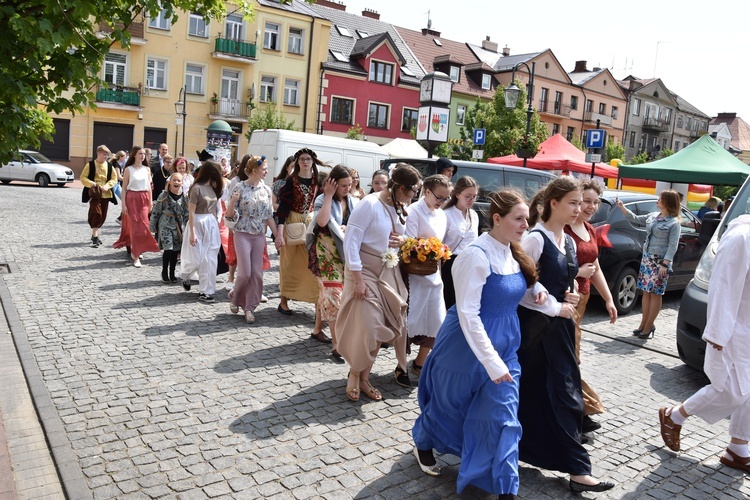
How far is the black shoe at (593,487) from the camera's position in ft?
12.9

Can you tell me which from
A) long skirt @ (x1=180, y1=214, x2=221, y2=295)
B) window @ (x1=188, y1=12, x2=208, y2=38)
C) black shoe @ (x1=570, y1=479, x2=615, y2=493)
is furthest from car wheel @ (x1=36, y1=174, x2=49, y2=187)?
black shoe @ (x1=570, y1=479, x2=615, y2=493)

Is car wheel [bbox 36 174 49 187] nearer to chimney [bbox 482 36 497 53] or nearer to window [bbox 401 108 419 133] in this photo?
window [bbox 401 108 419 133]

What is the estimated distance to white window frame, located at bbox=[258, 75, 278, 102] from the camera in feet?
129

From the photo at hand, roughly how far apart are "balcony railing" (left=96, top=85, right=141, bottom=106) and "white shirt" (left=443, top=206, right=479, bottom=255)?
32259 mm

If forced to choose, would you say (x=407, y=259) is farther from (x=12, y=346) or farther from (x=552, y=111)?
(x=552, y=111)

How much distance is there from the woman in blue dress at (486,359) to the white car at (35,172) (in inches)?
1103

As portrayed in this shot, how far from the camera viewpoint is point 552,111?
5519cm

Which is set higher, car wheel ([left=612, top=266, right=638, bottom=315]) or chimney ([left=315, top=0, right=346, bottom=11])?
chimney ([left=315, top=0, right=346, bottom=11])

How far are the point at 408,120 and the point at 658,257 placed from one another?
37.9 meters

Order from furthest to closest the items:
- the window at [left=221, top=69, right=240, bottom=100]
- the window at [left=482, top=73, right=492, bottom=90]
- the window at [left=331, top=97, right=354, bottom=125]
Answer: the window at [left=482, top=73, right=492, bottom=90] < the window at [left=331, top=97, right=354, bottom=125] < the window at [left=221, top=69, right=240, bottom=100]

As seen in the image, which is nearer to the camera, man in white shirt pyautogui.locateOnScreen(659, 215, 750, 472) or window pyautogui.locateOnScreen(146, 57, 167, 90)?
man in white shirt pyautogui.locateOnScreen(659, 215, 750, 472)

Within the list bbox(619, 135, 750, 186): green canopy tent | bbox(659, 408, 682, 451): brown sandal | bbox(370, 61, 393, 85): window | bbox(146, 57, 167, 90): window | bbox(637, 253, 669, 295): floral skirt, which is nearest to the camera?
bbox(659, 408, 682, 451): brown sandal

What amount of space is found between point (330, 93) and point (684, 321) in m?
37.0

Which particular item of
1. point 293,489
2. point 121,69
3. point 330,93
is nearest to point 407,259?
point 293,489
